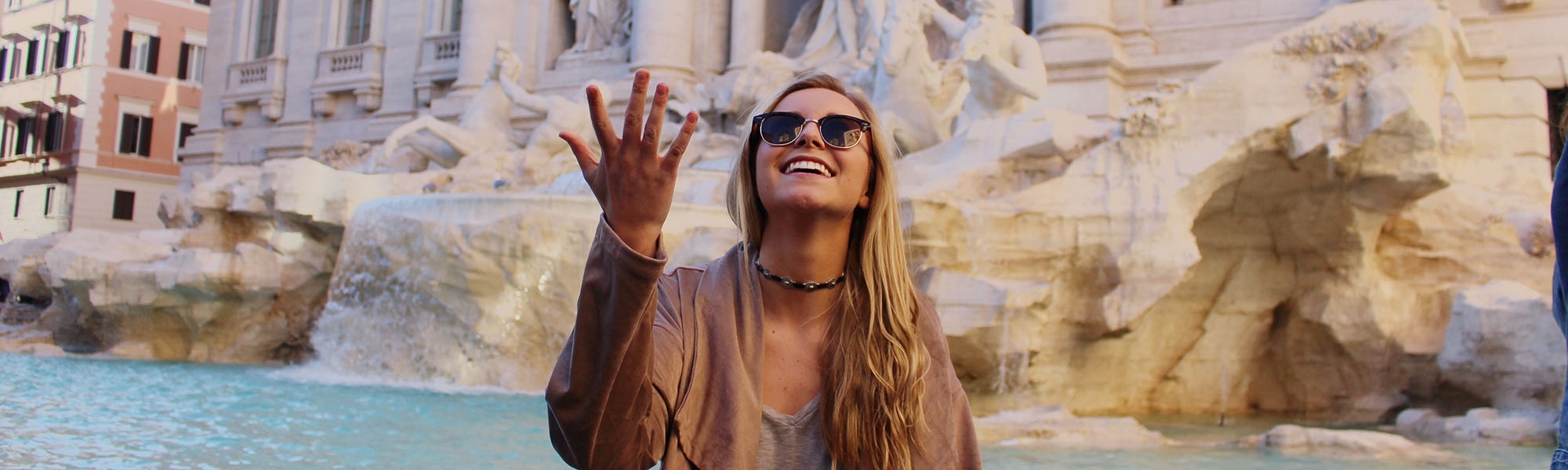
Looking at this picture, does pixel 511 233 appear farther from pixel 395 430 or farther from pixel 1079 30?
pixel 1079 30

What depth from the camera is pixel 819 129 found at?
54.1 inches

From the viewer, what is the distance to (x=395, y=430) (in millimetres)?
5266

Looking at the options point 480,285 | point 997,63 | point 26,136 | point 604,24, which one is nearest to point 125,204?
point 26,136

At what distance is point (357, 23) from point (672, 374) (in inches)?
747

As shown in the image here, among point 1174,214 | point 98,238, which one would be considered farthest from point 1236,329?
point 98,238

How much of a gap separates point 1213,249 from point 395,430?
4.42 metres

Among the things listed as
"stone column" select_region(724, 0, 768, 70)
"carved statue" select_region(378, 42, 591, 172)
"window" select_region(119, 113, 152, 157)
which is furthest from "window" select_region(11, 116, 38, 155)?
"stone column" select_region(724, 0, 768, 70)

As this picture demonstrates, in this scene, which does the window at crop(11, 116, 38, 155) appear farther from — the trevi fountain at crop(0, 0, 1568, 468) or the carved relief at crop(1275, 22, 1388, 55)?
the carved relief at crop(1275, 22, 1388, 55)

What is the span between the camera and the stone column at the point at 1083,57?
1023 centimetres

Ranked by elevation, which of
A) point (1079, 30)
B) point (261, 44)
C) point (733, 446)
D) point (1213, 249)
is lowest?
point (733, 446)

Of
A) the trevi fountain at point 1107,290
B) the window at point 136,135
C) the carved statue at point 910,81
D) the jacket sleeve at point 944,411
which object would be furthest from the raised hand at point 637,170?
the window at point 136,135

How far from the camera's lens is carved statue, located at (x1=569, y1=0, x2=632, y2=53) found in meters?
15.4

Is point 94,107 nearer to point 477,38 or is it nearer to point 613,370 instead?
point 477,38

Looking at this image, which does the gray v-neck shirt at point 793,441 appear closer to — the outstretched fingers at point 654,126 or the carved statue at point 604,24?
the outstretched fingers at point 654,126
